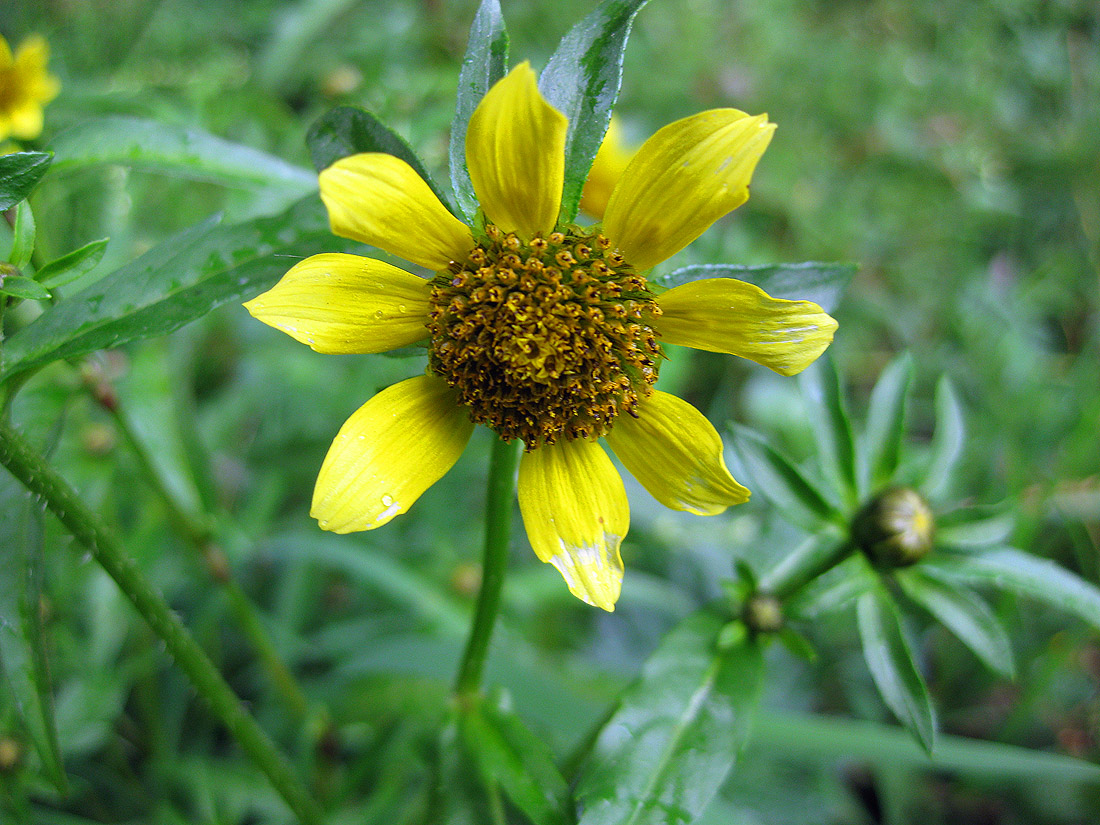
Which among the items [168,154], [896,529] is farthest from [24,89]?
[896,529]

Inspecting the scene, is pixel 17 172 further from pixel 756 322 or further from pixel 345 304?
pixel 756 322

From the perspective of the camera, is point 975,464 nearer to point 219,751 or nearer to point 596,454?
point 596,454

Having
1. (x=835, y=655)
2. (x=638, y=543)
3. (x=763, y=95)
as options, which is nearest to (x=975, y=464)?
(x=835, y=655)

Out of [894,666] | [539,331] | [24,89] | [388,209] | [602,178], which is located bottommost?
[894,666]

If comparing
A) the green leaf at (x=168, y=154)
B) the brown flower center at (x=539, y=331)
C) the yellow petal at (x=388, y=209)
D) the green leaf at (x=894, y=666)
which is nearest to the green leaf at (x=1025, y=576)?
the green leaf at (x=894, y=666)

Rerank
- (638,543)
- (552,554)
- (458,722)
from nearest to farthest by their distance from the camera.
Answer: (552,554)
(458,722)
(638,543)

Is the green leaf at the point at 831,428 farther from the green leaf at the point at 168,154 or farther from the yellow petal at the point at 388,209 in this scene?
the green leaf at the point at 168,154
